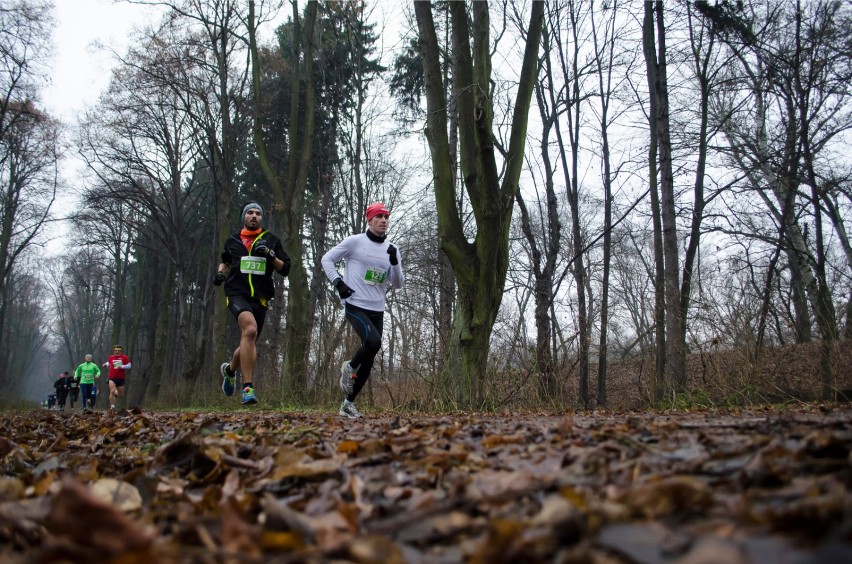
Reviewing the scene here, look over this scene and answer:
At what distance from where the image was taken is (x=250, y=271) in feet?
27.2

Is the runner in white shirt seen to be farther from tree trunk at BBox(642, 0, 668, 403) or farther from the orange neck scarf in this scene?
tree trunk at BBox(642, 0, 668, 403)

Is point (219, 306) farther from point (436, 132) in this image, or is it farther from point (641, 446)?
point (641, 446)

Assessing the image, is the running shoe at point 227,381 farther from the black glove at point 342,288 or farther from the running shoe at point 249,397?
the black glove at point 342,288

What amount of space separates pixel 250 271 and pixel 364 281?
1574mm

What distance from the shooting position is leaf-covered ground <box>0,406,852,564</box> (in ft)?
4.30

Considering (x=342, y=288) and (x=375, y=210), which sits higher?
(x=375, y=210)

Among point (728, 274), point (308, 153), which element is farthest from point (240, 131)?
point (728, 274)

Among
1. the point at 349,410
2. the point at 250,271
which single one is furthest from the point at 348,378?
the point at 250,271

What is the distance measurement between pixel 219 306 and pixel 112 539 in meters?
19.4

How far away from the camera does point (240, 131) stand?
2300 cm

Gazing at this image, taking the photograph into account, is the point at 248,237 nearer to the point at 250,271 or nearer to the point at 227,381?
the point at 250,271

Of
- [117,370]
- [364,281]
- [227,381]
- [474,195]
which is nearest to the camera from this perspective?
[364,281]

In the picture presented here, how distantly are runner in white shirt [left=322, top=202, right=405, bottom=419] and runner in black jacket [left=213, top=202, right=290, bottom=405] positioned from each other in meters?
0.85

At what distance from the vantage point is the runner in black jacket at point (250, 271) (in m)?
8.09
